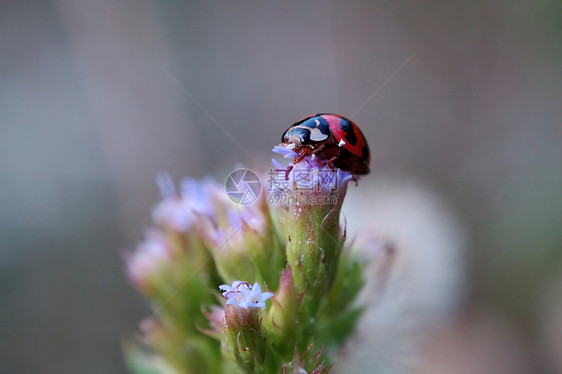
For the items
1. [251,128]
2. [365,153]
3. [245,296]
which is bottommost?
[245,296]

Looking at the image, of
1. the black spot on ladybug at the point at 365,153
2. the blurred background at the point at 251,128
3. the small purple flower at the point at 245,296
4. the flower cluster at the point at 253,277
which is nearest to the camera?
the small purple flower at the point at 245,296

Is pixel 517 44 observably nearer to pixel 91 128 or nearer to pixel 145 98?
pixel 145 98

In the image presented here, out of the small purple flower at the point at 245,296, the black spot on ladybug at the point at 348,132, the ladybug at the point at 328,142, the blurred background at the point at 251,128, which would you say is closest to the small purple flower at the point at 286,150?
the ladybug at the point at 328,142

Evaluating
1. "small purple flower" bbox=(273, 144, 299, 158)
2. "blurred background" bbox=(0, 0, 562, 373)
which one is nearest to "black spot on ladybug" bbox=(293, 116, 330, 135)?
"small purple flower" bbox=(273, 144, 299, 158)

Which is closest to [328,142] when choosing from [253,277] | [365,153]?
[365,153]

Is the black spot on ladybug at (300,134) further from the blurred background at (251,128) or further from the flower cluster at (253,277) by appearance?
the blurred background at (251,128)

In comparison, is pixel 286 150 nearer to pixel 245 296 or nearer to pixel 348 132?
pixel 348 132
